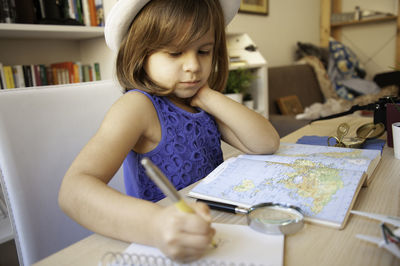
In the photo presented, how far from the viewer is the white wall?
2.95m

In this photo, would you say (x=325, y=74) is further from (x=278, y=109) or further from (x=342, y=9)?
(x=342, y=9)

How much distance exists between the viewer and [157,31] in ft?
2.47

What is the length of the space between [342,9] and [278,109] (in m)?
2.26

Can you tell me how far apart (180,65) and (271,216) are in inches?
17.1

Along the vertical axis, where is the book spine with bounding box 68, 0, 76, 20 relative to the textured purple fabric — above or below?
above

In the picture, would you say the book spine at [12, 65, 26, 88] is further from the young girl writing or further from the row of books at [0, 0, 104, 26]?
the young girl writing

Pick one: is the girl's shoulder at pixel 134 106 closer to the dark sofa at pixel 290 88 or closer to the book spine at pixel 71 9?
the book spine at pixel 71 9

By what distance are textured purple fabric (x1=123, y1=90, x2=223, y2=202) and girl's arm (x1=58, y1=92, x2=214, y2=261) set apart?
3.1 inches

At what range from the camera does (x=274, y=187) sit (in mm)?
553

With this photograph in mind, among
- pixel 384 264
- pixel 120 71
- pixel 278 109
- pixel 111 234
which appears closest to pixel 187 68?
pixel 120 71

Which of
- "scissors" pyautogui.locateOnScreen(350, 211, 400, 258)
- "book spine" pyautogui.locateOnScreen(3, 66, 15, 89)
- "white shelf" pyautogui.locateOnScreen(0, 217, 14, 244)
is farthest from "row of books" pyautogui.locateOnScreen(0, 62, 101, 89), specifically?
"scissors" pyautogui.locateOnScreen(350, 211, 400, 258)

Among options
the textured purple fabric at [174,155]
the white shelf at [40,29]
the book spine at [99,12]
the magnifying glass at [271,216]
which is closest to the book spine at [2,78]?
the white shelf at [40,29]

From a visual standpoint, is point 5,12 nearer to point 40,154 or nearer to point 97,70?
point 97,70

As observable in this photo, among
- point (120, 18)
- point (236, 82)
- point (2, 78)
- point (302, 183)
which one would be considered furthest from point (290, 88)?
point (302, 183)
